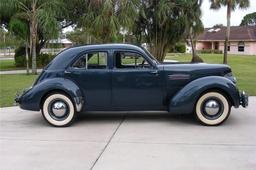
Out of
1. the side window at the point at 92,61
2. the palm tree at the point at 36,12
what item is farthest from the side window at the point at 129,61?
the palm tree at the point at 36,12

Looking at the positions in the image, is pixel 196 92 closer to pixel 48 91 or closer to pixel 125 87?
pixel 125 87

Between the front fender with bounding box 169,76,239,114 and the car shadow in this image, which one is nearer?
the front fender with bounding box 169,76,239,114

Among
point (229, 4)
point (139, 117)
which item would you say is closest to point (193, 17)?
point (229, 4)

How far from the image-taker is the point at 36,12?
2134cm

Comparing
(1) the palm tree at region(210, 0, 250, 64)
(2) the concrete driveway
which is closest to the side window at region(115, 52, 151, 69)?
(2) the concrete driveway

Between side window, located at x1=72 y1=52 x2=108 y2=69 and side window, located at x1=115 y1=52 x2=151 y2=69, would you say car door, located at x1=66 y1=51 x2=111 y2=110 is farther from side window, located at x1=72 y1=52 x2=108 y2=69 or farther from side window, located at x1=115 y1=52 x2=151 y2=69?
side window, located at x1=115 y1=52 x2=151 y2=69

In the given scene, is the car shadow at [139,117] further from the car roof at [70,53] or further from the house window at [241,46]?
the house window at [241,46]

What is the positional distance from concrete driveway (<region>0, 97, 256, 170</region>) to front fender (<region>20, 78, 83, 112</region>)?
429 mm

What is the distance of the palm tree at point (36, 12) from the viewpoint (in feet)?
68.9

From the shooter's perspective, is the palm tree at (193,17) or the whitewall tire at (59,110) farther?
the palm tree at (193,17)

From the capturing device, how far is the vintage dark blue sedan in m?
8.17

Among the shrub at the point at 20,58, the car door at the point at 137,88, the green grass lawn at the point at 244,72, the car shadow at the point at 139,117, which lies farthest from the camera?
the shrub at the point at 20,58

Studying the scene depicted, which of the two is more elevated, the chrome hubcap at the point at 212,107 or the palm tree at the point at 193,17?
the palm tree at the point at 193,17

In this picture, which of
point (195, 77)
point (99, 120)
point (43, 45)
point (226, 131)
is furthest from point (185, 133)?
point (43, 45)
